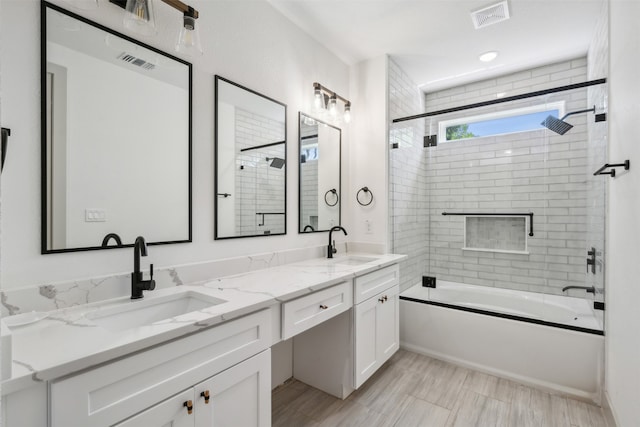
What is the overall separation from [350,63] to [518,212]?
219cm

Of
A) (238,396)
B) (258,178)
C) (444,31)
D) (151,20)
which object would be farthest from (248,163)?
(444,31)

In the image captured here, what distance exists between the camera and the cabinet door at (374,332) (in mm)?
2012

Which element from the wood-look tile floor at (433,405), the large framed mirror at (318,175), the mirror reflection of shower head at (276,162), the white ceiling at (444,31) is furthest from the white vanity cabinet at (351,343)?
the white ceiling at (444,31)

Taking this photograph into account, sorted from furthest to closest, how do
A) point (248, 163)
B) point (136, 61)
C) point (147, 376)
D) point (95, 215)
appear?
point (248, 163) → point (136, 61) → point (95, 215) → point (147, 376)

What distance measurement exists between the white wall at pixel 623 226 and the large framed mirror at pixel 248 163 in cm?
192

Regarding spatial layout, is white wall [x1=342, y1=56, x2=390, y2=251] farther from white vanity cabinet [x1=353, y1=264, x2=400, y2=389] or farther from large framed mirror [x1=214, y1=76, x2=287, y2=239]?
large framed mirror [x1=214, y1=76, x2=287, y2=239]

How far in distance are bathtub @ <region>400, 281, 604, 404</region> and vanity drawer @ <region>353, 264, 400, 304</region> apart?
1.80 ft

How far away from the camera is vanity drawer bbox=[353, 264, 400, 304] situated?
6.56ft

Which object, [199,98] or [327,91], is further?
[327,91]

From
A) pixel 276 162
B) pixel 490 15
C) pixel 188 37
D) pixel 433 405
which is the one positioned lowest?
pixel 433 405

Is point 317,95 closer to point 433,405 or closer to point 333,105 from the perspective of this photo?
point 333,105

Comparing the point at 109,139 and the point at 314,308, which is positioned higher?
the point at 109,139

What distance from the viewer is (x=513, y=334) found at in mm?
2357

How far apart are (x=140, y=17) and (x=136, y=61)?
20 centimetres
